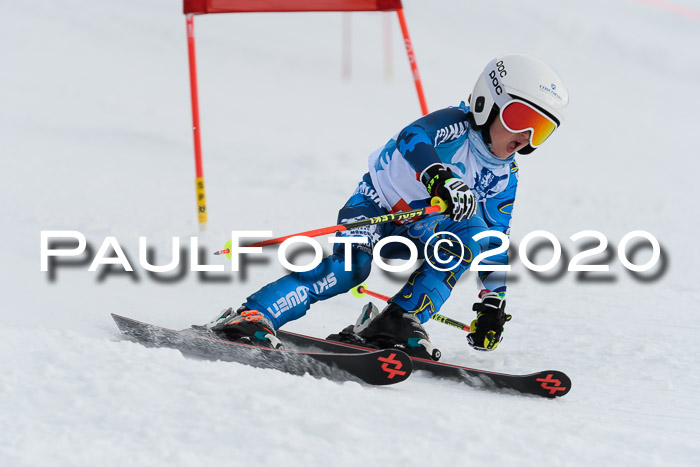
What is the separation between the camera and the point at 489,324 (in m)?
3.60

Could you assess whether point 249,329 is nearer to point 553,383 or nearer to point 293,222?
point 553,383

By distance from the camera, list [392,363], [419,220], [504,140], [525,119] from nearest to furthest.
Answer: [392,363] < [525,119] < [504,140] < [419,220]

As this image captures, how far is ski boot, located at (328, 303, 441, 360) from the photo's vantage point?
11.5ft

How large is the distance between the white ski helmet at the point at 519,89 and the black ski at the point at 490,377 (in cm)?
105

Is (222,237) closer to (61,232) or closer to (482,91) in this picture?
(61,232)

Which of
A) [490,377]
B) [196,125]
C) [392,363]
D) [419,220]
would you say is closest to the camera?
[392,363]

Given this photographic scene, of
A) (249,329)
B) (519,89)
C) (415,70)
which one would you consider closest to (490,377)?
(249,329)

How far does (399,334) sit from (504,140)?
39.9 inches

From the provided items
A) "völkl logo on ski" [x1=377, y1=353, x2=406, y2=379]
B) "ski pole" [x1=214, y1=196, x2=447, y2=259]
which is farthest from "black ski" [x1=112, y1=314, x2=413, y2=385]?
"ski pole" [x1=214, y1=196, x2=447, y2=259]

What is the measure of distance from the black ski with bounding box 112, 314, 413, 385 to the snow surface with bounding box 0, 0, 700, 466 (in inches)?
3.6

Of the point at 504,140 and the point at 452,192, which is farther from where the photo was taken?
the point at 504,140

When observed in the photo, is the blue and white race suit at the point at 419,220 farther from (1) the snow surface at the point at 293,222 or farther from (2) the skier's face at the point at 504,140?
(1) the snow surface at the point at 293,222

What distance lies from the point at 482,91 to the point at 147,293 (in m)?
2.20

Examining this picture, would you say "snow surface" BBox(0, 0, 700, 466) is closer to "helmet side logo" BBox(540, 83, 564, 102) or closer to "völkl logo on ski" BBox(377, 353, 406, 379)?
"völkl logo on ski" BBox(377, 353, 406, 379)
